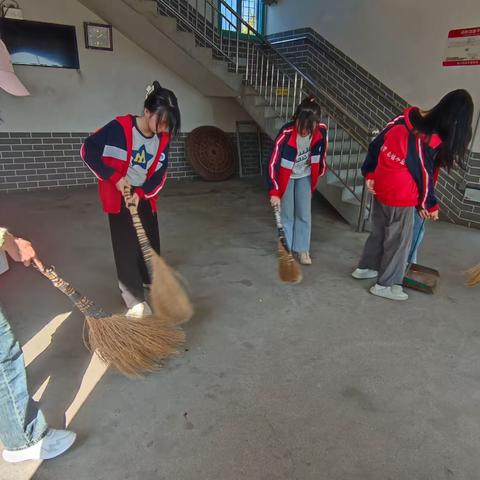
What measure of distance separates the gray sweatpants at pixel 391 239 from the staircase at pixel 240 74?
1.23 metres

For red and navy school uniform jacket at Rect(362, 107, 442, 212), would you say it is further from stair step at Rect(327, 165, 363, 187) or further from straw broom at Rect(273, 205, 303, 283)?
stair step at Rect(327, 165, 363, 187)

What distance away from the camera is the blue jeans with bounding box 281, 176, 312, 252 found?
2.99 metres

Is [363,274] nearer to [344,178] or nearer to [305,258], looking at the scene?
[305,258]

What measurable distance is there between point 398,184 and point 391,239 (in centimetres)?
38

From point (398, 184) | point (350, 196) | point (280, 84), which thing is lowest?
point (350, 196)

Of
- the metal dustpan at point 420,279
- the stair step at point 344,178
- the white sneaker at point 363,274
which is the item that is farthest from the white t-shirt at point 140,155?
the stair step at point 344,178

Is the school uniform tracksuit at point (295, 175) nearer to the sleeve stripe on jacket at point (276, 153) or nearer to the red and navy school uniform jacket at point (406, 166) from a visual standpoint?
the sleeve stripe on jacket at point (276, 153)

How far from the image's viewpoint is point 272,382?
1820mm

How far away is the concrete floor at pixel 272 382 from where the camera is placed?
1420mm

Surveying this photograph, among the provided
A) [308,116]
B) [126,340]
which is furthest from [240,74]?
[126,340]

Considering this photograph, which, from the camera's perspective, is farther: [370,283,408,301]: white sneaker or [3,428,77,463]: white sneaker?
[370,283,408,301]: white sneaker

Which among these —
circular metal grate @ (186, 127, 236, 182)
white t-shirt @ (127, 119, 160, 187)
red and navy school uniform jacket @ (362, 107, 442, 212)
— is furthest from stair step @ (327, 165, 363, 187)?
white t-shirt @ (127, 119, 160, 187)

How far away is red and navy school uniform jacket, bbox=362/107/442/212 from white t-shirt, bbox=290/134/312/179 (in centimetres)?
54

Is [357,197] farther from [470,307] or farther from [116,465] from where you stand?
[116,465]
